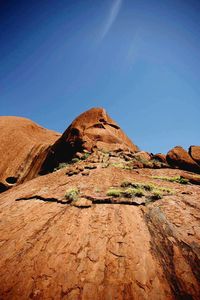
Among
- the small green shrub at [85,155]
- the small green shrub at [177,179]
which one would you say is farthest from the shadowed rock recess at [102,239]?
the small green shrub at [85,155]

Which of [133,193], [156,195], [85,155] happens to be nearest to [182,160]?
[156,195]

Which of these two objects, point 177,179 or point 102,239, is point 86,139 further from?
point 102,239

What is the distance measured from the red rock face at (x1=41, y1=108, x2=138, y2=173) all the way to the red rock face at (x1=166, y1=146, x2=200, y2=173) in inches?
133

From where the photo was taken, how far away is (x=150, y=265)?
3609mm

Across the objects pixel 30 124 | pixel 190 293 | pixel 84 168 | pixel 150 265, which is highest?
pixel 30 124

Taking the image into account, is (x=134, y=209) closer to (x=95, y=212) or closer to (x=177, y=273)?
(x=95, y=212)

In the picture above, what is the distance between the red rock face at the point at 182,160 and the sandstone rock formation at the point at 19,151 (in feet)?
36.9

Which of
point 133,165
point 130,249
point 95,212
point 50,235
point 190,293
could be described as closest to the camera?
point 190,293

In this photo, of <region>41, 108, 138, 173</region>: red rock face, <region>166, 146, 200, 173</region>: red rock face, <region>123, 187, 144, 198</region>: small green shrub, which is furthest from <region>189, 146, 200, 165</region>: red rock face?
<region>123, 187, 144, 198</region>: small green shrub

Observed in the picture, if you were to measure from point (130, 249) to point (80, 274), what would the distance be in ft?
4.17

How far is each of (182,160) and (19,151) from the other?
49.8ft

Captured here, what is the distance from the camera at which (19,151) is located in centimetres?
1722

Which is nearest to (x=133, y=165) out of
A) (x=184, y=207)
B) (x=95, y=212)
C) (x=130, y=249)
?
(x=184, y=207)

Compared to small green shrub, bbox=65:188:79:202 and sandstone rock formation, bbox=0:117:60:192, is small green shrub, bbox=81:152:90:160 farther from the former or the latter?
sandstone rock formation, bbox=0:117:60:192
